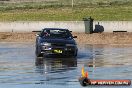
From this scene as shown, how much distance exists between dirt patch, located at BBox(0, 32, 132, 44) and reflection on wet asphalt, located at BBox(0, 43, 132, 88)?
8.83 meters

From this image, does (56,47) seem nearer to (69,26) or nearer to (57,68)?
(57,68)

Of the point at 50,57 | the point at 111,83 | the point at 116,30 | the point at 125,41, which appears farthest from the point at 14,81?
the point at 116,30

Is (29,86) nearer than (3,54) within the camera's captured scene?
Yes

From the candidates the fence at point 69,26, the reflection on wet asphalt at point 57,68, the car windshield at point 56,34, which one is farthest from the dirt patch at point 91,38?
the car windshield at point 56,34

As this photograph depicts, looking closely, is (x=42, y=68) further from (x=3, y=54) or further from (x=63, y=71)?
(x=3, y=54)

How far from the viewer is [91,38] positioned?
42375mm

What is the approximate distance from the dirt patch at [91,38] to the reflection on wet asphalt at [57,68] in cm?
883

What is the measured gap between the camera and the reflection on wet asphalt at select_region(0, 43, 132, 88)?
61.1 feet

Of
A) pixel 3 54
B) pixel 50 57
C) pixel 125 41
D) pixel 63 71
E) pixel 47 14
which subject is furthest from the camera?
pixel 47 14

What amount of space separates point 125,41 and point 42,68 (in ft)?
63.0

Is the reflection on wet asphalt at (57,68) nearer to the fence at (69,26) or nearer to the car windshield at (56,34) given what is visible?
the car windshield at (56,34)

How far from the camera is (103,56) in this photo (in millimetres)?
30016

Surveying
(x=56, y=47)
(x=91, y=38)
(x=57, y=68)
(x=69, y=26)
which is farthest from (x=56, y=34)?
(x=69, y=26)

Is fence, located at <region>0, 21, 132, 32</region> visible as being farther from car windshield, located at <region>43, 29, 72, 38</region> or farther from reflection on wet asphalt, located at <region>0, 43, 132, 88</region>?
car windshield, located at <region>43, 29, 72, 38</region>
